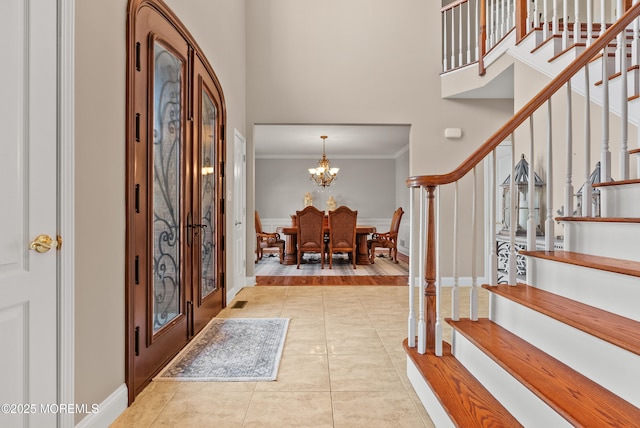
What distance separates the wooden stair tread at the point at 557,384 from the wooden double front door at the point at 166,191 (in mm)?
1759

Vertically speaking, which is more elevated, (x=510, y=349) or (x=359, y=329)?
(x=510, y=349)

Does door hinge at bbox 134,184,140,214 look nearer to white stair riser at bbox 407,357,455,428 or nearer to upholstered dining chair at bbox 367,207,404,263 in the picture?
white stair riser at bbox 407,357,455,428

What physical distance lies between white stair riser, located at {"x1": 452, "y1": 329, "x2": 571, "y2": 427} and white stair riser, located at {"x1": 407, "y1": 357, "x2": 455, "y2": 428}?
0.23 metres

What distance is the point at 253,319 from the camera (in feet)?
11.3

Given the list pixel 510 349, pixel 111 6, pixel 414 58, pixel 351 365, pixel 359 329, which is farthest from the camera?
pixel 414 58

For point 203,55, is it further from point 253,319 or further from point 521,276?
point 521,276

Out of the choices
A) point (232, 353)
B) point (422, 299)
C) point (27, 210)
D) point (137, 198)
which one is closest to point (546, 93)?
point (422, 299)

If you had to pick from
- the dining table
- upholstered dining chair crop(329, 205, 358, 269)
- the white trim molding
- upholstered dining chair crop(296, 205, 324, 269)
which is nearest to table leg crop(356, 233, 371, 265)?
the dining table

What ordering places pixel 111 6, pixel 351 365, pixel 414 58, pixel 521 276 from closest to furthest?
pixel 111 6 → pixel 351 365 → pixel 521 276 → pixel 414 58

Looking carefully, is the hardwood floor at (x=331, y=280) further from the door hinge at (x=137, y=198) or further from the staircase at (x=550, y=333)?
the door hinge at (x=137, y=198)

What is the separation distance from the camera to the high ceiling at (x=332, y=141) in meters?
6.99

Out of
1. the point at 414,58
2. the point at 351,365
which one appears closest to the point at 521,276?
the point at 351,365

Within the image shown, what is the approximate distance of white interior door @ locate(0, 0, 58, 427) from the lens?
1.18 m

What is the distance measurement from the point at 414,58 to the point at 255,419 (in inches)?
188
